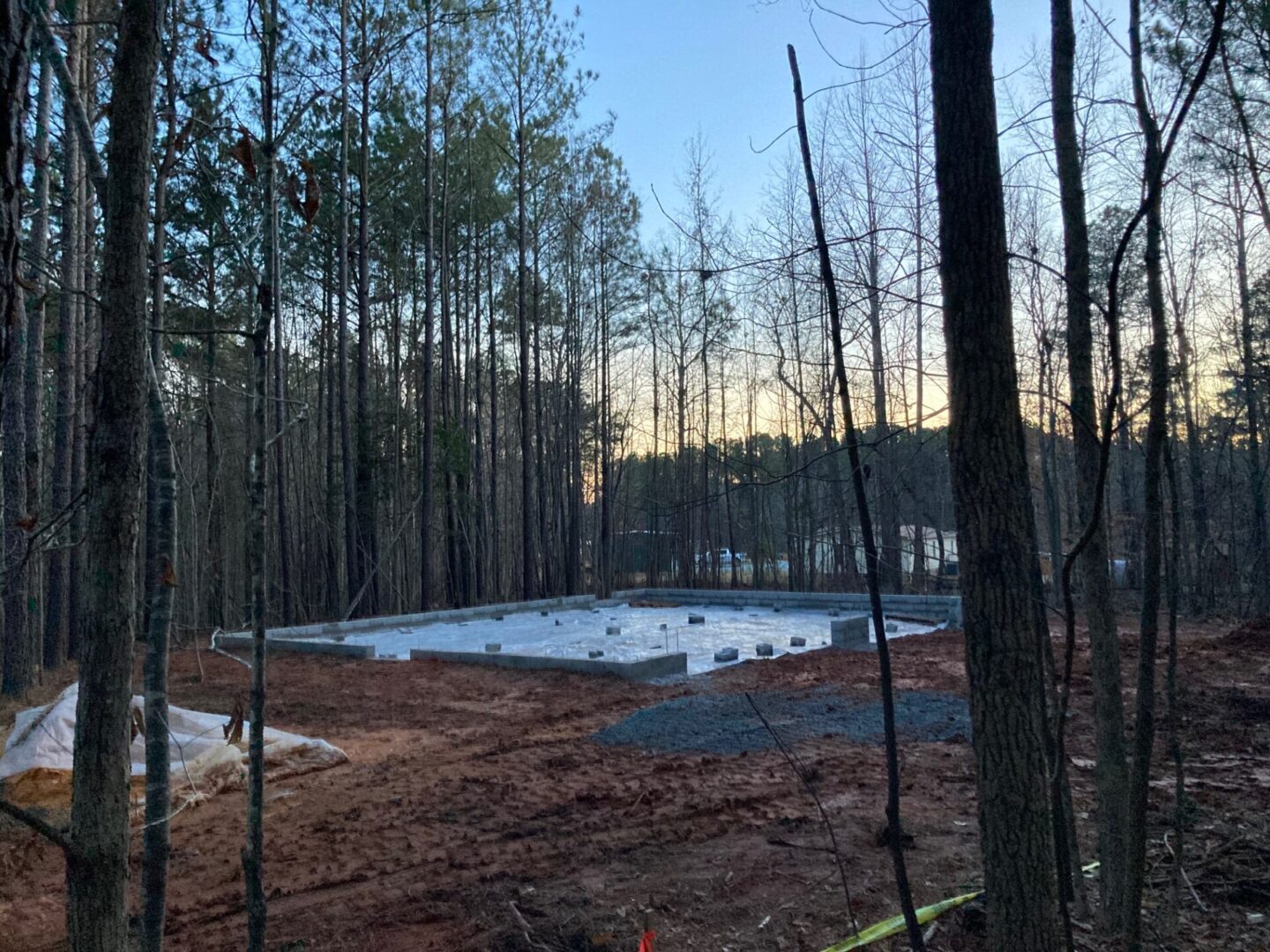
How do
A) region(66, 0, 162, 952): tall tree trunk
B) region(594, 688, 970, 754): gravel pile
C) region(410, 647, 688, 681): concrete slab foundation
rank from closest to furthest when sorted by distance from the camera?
region(66, 0, 162, 952): tall tree trunk → region(594, 688, 970, 754): gravel pile → region(410, 647, 688, 681): concrete slab foundation

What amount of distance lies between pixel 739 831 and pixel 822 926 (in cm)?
127

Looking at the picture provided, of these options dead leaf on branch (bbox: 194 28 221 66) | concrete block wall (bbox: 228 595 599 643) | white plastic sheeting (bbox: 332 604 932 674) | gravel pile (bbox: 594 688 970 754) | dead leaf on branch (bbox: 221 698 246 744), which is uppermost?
dead leaf on branch (bbox: 194 28 221 66)

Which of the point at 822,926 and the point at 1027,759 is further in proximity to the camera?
the point at 822,926

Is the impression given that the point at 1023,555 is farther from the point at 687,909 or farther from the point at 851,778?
the point at 851,778

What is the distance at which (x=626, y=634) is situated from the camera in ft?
45.0

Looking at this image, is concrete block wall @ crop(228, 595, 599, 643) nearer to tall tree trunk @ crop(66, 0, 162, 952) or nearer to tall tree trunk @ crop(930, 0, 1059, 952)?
tall tree trunk @ crop(66, 0, 162, 952)

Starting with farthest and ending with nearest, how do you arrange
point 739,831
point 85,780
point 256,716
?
1. point 739,831
2. point 256,716
3. point 85,780

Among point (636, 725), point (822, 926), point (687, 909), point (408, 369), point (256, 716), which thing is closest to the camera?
point (256, 716)

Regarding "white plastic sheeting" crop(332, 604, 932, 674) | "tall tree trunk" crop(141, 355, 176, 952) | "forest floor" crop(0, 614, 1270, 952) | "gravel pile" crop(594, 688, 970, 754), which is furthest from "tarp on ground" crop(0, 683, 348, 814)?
"white plastic sheeting" crop(332, 604, 932, 674)

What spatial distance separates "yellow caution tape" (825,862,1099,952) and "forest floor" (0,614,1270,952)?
0.05m

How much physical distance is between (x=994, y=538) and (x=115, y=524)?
1.82 m

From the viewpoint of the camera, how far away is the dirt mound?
33.3ft

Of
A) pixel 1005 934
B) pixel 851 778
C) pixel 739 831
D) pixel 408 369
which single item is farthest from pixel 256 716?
pixel 408 369

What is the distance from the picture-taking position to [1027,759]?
188cm
